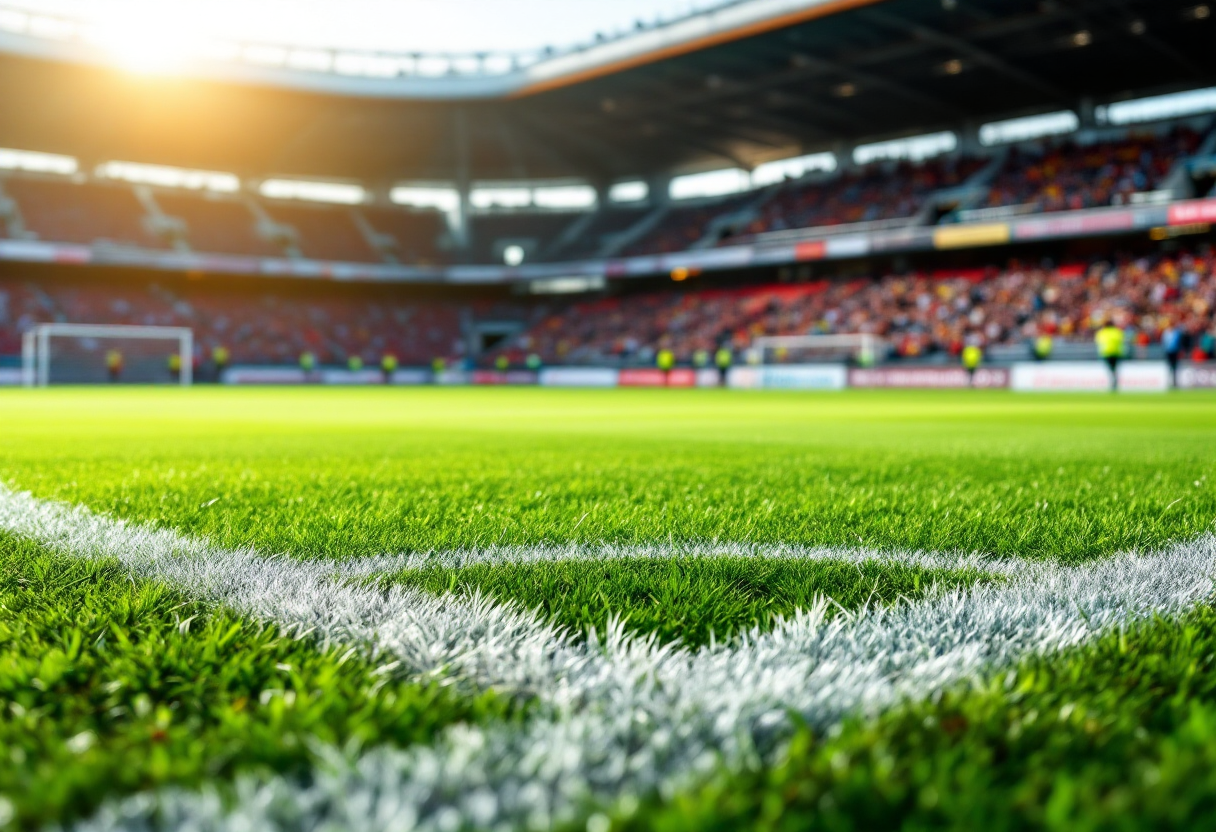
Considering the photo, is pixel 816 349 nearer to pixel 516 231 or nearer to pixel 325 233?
pixel 516 231

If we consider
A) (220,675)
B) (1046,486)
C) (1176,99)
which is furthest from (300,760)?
(1176,99)

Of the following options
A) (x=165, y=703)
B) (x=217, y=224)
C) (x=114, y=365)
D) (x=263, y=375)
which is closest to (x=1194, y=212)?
(x=165, y=703)

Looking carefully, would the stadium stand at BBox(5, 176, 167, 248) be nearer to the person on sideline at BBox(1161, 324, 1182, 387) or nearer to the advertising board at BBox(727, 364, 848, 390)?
the advertising board at BBox(727, 364, 848, 390)

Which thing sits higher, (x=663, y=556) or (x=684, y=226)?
(x=684, y=226)

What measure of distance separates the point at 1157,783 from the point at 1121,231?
31307 millimetres

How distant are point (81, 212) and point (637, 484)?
132 feet

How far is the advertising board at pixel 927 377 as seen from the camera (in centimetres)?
2469

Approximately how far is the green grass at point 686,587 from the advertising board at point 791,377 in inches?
1004

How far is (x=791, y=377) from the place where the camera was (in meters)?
28.6

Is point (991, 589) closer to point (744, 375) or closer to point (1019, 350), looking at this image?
point (1019, 350)

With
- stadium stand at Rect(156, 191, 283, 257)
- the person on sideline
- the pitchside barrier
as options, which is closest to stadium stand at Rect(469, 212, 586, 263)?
the pitchside barrier

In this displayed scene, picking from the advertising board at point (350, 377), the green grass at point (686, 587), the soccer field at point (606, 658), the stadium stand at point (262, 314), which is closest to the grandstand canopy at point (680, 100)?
the stadium stand at point (262, 314)

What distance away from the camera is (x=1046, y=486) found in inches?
161

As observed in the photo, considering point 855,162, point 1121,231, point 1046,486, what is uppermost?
point 855,162
